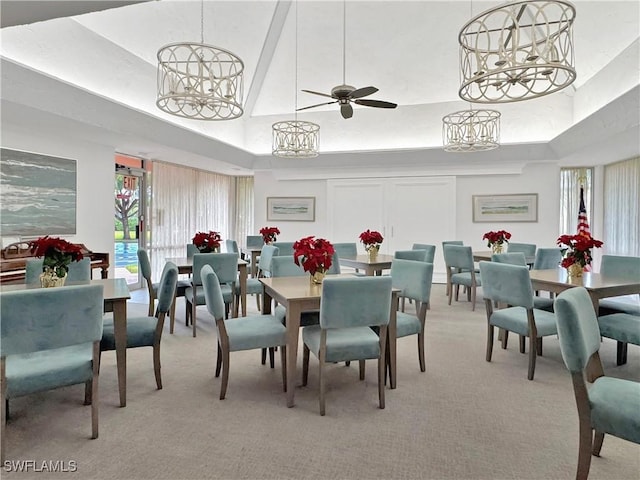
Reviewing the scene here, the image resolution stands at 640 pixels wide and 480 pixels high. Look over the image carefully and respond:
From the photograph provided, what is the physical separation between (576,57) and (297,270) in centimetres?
528

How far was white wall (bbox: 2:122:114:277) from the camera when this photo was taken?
195 inches

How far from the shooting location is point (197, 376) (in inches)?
121

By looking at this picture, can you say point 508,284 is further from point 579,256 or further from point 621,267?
point 621,267

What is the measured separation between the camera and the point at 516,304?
3045 millimetres

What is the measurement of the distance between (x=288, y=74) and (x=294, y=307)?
242 inches

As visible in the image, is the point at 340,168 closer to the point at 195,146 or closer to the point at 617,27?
the point at 195,146

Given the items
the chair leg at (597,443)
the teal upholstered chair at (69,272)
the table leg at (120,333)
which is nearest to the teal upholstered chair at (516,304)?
the chair leg at (597,443)

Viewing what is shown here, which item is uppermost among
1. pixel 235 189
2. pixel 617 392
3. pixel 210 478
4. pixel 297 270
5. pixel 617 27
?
pixel 617 27

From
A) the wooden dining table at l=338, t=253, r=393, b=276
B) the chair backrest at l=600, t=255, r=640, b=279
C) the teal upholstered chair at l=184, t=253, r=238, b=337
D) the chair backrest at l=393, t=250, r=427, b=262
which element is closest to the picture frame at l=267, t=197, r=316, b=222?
the wooden dining table at l=338, t=253, r=393, b=276

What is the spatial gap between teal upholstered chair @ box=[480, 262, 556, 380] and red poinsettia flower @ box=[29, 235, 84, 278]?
10.8 ft

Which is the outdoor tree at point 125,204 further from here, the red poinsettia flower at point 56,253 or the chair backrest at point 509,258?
the chair backrest at point 509,258

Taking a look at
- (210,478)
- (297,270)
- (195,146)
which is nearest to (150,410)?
(210,478)

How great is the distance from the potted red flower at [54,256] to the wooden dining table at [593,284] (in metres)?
3.75

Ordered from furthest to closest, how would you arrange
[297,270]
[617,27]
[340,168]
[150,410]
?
[340,168], [617,27], [297,270], [150,410]
